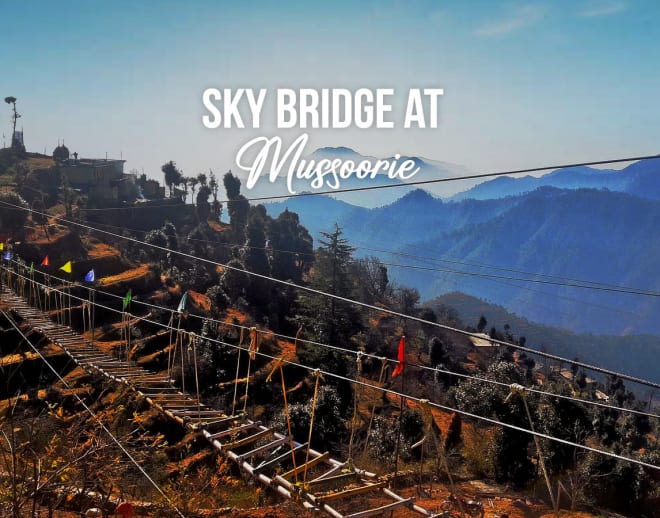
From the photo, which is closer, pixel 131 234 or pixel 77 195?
pixel 131 234

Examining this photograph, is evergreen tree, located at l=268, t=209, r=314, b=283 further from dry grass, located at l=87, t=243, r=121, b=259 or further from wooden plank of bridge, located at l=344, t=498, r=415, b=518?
wooden plank of bridge, located at l=344, t=498, r=415, b=518

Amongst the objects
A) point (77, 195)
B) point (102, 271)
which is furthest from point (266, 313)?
point (77, 195)

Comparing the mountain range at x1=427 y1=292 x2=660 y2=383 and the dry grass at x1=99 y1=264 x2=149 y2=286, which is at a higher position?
the dry grass at x1=99 y1=264 x2=149 y2=286

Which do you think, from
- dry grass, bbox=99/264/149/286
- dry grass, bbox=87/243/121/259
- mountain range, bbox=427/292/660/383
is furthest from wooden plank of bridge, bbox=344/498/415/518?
mountain range, bbox=427/292/660/383

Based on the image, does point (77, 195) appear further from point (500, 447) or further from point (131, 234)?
point (500, 447)

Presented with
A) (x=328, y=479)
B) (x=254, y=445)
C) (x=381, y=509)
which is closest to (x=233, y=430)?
(x=328, y=479)

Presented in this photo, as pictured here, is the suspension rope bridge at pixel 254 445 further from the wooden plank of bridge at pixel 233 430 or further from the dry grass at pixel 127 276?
the dry grass at pixel 127 276

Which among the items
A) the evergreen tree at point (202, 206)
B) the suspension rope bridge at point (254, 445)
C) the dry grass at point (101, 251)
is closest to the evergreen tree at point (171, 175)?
the evergreen tree at point (202, 206)

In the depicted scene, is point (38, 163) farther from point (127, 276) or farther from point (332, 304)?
point (332, 304)

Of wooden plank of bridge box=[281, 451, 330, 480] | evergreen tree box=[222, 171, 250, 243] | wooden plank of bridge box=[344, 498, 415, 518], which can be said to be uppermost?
evergreen tree box=[222, 171, 250, 243]

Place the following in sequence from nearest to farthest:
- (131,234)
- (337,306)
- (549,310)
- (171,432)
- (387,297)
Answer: (171,432) → (337,306) → (131,234) → (387,297) → (549,310)

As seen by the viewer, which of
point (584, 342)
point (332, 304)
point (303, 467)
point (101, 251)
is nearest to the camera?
point (303, 467)
